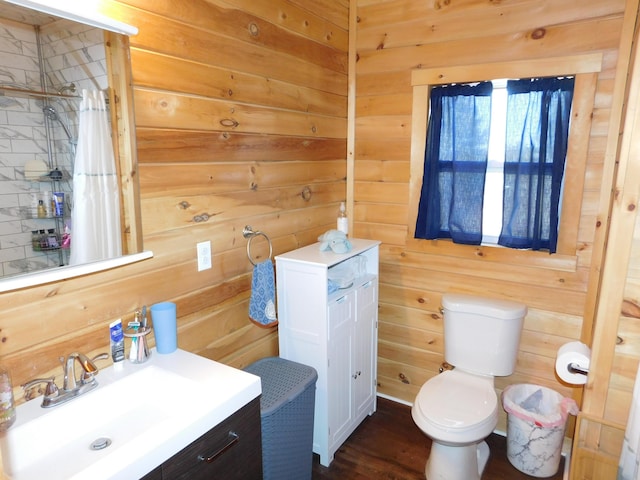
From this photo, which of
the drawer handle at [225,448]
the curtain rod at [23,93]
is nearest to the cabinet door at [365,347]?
the drawer handle at [225,448]

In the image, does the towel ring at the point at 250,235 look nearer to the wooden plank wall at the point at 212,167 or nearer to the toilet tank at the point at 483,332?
the wooden plank wall at the point at 212,167

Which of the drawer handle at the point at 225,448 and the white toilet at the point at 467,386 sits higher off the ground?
the drawer handle at the point at 225,448

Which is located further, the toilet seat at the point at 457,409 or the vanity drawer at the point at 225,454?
the toilet seat at the point at 457,409

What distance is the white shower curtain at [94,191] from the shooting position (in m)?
1.30

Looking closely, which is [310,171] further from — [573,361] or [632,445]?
[632,445]

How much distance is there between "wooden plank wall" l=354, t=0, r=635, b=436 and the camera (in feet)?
6.59

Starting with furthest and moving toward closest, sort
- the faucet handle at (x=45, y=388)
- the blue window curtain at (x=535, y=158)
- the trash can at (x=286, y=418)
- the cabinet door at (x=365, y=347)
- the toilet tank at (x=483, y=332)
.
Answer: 1. the cabinet door at (x=365, y=347)
2. the toilet tank at (x=483, y=332)
3. the blue window curtain at (x=535, y=158)
4. the trash can at (x=286, y=418)
5. the faucet handle at (x=45, y=388)

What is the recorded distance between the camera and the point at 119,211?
1.42 meters

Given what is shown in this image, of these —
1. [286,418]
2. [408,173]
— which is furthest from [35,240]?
[408,173]

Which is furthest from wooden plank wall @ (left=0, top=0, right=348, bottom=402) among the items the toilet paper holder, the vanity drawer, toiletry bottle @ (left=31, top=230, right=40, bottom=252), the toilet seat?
the toilet paper holder

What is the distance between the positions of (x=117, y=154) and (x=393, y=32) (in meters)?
1.78

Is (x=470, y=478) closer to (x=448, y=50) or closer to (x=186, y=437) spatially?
(x=186, y=437)

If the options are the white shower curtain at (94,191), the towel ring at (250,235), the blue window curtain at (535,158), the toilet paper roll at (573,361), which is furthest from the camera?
the blue window curtain at (535,158)

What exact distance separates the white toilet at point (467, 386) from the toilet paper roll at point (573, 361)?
312mm
